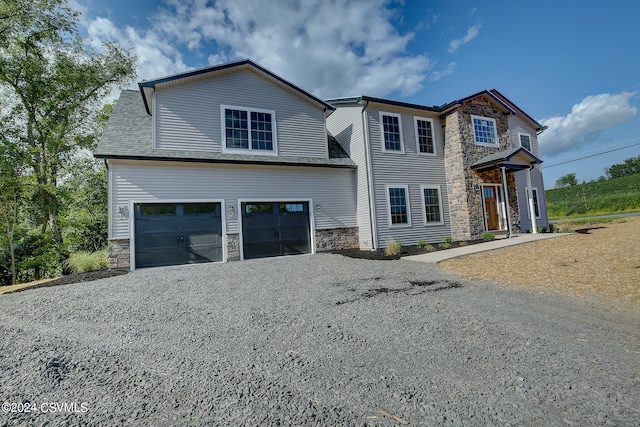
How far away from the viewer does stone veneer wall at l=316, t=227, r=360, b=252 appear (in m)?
11.5

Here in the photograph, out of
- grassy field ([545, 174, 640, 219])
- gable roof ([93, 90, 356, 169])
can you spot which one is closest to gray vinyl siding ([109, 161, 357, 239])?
gable roof ([93, 90, 356, 169])

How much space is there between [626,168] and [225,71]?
3255 inches

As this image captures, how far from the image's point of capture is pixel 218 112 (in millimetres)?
10812

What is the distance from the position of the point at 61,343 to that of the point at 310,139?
10414mm

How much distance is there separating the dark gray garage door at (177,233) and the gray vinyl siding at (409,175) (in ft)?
21.3

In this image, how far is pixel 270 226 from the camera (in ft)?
35.7

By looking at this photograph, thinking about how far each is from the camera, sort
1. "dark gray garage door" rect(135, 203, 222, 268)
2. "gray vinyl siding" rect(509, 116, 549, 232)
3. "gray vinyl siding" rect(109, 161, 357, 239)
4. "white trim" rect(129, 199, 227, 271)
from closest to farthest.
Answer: "white trim" rect(129, 199, 227, 271) → "gray vinyl siding" rect(109, 161, 357, 239) → "dark gray garage door" rect(135, 203, 222, 268) → "gray vinyl siding" rect(509, 116, 549, 232)

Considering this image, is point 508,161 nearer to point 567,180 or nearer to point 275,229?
point 275,229

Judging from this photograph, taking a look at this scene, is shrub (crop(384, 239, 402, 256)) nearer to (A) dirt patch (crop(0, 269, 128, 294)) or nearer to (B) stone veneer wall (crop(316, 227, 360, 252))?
(B) stone veneer wall (crop(316, 227, 360, 252))

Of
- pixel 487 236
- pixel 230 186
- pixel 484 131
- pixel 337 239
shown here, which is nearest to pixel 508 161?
pixel 484 131

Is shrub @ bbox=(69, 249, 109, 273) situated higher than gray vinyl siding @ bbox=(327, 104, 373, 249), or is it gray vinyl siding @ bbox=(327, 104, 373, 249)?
gray vinyl siding @ bbox=(327, 104, 373, 249)

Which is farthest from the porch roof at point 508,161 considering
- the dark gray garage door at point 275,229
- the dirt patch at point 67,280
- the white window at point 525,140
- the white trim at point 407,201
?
the dirt patch at point 67,280

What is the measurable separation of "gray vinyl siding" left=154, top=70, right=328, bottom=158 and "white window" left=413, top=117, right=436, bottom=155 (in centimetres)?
444

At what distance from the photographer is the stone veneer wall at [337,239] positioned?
1152cm
